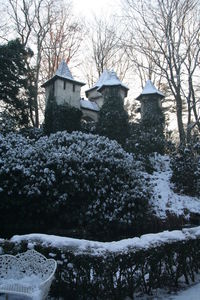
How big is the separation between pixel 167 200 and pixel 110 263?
773 centimetres

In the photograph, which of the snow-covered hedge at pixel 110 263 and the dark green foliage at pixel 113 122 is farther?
the dark green foliage at pixel 113 122

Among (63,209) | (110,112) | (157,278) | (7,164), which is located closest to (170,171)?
(110,112)

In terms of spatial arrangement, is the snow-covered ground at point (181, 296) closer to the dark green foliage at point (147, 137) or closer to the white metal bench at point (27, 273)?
the white metal bench at point (27, 273)

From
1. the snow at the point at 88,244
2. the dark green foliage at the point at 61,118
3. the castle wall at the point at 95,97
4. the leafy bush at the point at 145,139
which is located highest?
the castle wall at the point at 95,97

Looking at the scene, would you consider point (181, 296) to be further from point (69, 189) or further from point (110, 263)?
point (69, 189)

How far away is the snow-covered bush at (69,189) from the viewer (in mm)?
7543

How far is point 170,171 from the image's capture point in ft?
45.4

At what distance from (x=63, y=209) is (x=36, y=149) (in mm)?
1913

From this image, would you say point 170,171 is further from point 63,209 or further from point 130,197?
point 63,209

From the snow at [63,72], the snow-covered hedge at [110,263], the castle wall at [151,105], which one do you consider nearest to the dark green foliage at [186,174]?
the castle wall at [151,105]

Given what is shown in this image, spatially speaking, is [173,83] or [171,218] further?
[173,83]

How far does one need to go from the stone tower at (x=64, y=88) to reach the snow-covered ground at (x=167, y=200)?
24.4 feet

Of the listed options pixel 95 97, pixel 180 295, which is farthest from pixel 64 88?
pixel 180 295

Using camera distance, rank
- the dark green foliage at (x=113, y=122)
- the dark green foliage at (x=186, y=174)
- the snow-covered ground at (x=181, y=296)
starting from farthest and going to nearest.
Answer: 1. the dark green foliage at (x=113, y=122)
2. the dark green foliage at (x=186, y=174)
3. the snow-covered ground at (x=181, y=296)
